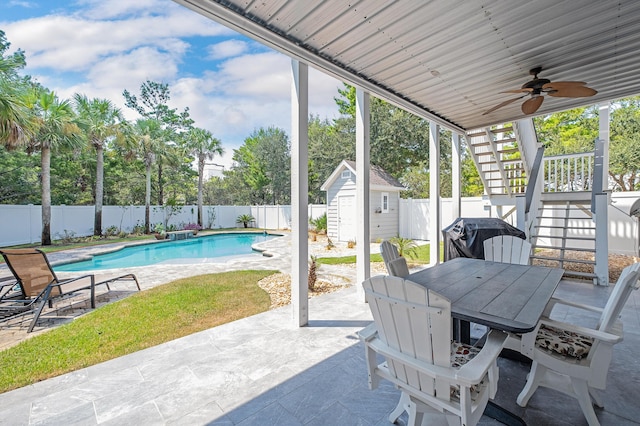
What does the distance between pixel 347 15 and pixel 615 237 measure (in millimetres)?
9273

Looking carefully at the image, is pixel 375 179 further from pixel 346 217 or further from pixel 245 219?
pixel 245 219

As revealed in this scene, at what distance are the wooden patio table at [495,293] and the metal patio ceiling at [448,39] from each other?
7.36 feet

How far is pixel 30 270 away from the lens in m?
3.82

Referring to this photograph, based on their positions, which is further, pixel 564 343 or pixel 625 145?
pixel 625 145

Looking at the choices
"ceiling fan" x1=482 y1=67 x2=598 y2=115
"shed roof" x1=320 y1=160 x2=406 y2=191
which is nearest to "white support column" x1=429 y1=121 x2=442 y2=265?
"ceiling fan" x1=482 y1=67 x2=598 y2=115

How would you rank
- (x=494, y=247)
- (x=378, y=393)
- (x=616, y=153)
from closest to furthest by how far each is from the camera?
(x=378, y=393) < (x=494, y=247) < (x=616, y=153)

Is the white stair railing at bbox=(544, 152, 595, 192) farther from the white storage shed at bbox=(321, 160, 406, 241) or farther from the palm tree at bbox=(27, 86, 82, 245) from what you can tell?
the palm tree at bbox=(27, 86, 82, 245)

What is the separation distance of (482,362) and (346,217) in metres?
10.2

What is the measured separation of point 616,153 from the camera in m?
12.6

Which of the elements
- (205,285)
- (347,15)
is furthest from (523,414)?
(205,285)

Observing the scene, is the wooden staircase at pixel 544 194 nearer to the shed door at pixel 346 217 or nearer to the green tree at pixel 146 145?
the shed door at pixel 346 217

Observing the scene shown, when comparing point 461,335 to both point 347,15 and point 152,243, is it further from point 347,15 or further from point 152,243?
point 152,243

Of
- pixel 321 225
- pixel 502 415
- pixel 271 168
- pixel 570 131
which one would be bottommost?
pixel 502 415

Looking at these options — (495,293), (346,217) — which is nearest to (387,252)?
(495,293)
